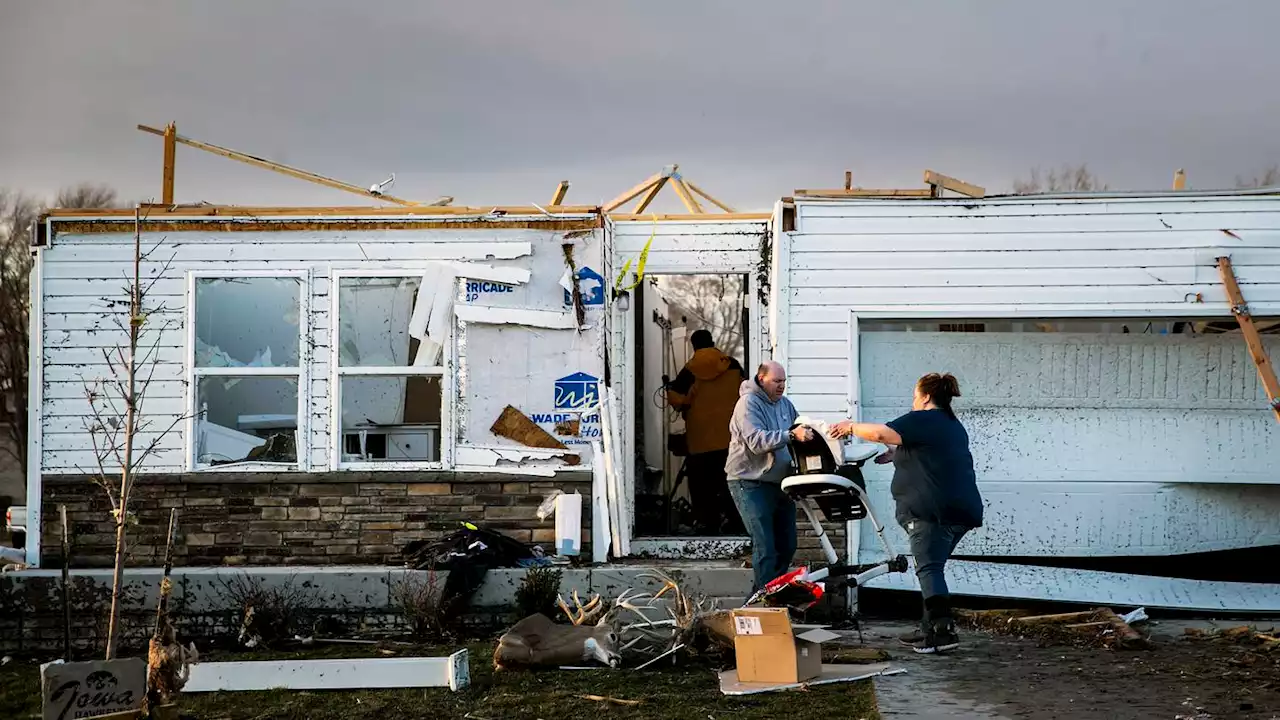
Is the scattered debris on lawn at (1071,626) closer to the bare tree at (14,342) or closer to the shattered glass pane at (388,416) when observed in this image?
the shattered glass pane at (388,416)

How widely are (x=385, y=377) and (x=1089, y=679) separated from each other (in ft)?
20.3

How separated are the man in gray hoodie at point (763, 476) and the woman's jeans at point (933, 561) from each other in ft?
3.54

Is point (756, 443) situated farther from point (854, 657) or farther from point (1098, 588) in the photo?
point (1098, 588)

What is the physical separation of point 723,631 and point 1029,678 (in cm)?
178

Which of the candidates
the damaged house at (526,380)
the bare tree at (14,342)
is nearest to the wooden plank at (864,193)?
the damaged house at (526,380)

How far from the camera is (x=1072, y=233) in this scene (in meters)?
11.4

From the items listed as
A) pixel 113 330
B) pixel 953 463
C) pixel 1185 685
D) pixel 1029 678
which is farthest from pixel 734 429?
pixel 113 330

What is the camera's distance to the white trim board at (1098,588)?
36.3 feet

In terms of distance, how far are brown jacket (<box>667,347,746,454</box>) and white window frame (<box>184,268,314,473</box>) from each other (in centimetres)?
319

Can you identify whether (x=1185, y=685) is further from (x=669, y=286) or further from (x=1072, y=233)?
(x=669, y=286)

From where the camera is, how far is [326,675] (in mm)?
8500

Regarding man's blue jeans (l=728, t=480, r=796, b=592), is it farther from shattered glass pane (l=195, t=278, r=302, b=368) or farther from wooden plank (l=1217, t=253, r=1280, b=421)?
shattered glass pane (l=195, t=278, r=302, b=368)

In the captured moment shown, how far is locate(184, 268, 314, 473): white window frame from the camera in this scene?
1189cm

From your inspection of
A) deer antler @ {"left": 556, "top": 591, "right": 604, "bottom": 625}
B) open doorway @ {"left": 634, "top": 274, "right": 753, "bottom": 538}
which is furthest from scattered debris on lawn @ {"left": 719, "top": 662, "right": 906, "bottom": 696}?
open doorway @ {"left": 634, "top": 274, "right": 753, "bottom": 538}
